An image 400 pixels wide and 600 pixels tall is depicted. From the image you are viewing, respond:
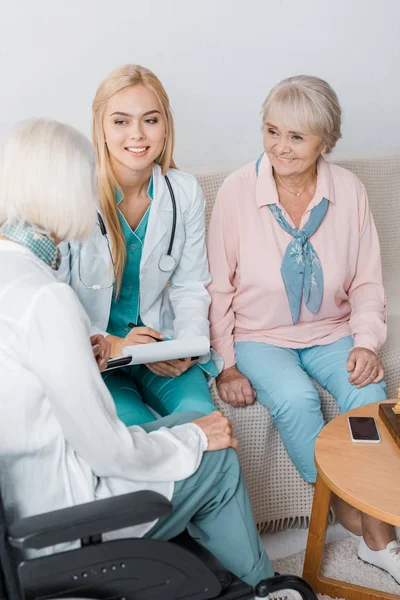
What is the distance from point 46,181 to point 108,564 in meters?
0.66

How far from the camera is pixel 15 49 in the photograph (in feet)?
8.41

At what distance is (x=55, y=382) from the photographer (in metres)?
1.29

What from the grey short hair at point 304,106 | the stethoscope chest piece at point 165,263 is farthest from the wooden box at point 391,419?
the grey short hair at point 304,106

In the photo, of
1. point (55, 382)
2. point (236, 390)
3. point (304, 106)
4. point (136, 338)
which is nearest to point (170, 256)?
point (136, 338)

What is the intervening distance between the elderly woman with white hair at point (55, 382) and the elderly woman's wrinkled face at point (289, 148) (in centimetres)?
93

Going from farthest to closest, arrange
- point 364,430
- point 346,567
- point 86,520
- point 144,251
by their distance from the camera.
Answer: point 144,251, point 346,567, point 364,430, point 86,520

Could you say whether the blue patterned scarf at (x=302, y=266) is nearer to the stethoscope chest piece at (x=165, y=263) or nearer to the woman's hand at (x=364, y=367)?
the woman's hand at (x=364, y=367)

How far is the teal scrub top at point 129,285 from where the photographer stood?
220 centimetres

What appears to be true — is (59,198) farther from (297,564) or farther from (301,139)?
(297,564)

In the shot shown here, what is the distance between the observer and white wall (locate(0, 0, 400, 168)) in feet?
8.53

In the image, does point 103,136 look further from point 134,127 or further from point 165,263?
point 165,263

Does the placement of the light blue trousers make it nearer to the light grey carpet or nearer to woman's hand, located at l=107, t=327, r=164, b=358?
the light grey carpet

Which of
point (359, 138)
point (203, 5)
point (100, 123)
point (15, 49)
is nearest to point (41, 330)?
point (100, 123)

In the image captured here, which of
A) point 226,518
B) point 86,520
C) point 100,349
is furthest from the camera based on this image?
point 100,349
